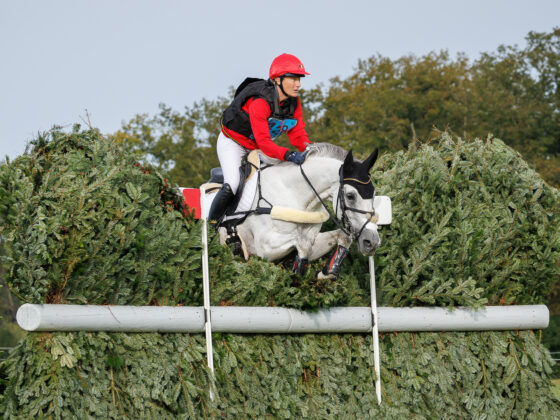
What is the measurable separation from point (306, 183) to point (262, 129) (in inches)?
22.7

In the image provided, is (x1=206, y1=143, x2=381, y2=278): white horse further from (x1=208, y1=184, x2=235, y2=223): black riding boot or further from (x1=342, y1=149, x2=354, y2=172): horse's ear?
(x1=208, y1=184, x2=235, y2=223): black riding boot

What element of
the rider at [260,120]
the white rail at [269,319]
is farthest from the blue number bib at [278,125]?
the white rail at [269,319]

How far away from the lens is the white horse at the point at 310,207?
246 inches

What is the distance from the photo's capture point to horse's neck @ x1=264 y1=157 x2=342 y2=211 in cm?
645

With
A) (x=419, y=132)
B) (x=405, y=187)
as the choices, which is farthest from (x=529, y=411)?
(x=419, y=132)

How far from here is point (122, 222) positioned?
17.0ft

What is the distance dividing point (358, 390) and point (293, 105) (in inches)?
98.2

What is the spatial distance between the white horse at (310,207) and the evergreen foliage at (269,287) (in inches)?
12.2

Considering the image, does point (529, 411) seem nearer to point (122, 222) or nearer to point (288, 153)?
point (288, 153)

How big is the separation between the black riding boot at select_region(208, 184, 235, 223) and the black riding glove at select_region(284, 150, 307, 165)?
0.57m

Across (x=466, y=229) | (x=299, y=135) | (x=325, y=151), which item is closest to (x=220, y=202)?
(x=325, y=151)

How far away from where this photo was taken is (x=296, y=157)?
654 centimetres

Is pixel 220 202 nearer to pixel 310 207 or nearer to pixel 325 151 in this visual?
pixel 310 207

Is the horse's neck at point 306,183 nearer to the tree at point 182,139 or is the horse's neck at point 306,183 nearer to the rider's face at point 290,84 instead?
the rider's face at point 290,84
